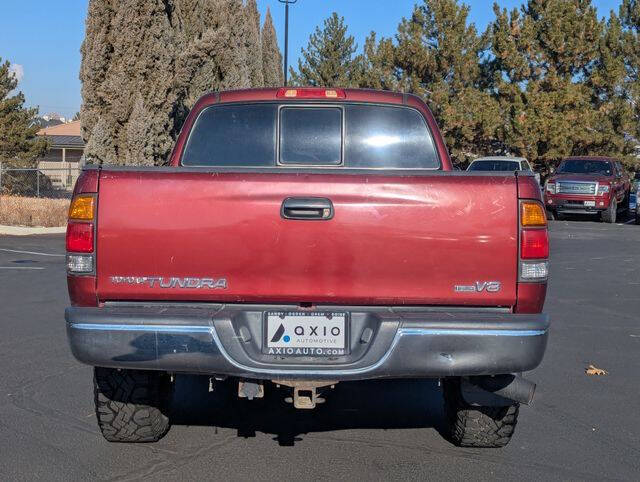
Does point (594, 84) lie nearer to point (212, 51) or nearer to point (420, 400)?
point (212, 51)

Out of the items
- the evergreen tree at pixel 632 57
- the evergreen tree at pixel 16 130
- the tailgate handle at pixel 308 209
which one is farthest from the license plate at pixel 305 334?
the evergreen tree at pixel 632 57

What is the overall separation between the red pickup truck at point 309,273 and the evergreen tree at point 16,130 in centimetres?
3076

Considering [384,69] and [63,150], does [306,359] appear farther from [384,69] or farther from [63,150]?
Result: [63,150]

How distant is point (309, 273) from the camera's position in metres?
4.28

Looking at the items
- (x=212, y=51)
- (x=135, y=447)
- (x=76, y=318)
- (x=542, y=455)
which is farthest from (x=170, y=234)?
(x=212, y=51)

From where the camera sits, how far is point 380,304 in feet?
14.1

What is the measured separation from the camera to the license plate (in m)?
4.27

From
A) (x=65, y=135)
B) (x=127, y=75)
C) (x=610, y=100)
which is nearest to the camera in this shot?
(x=127, y=75)

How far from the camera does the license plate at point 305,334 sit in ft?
14.0

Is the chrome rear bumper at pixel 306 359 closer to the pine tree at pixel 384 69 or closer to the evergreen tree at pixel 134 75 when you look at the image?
the evergreen tree at pixel 134 75

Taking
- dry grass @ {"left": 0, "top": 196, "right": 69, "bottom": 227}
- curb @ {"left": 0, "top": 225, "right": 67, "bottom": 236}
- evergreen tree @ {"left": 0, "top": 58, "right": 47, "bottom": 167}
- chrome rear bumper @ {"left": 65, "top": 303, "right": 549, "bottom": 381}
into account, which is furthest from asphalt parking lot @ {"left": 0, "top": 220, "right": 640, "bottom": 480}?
evergreen tree @ {"left": 0, "top": 58, "right": 47, "bottom": 167}

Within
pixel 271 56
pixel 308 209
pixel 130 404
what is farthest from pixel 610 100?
pixel 308 209

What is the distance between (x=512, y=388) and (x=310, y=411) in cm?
174

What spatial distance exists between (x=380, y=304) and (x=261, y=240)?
645 mm
